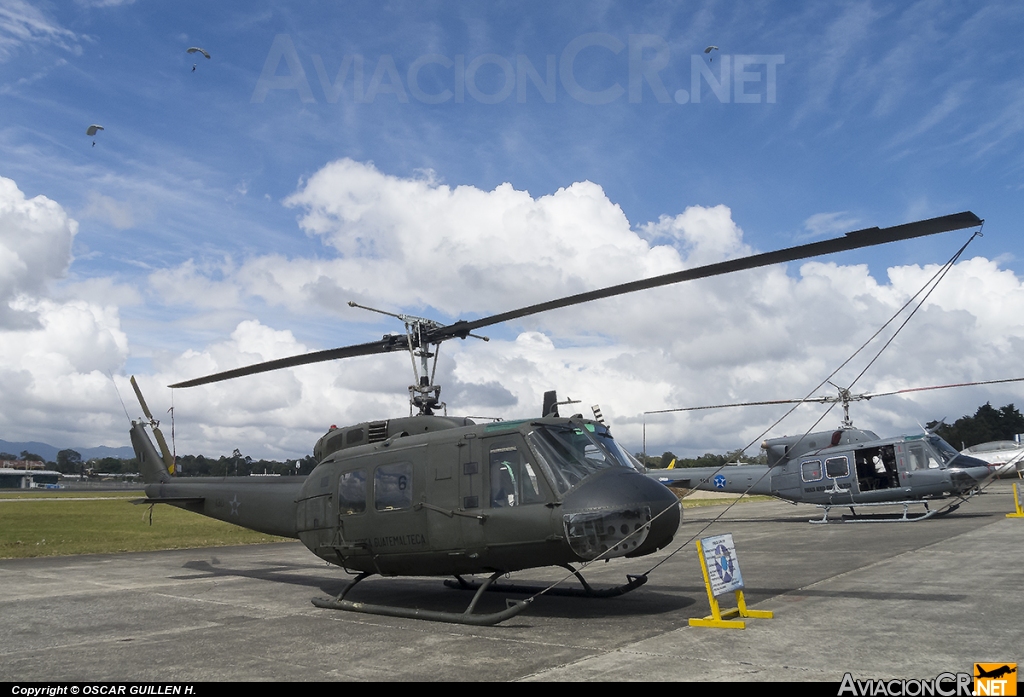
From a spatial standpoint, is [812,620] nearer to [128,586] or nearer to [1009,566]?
[1009,566]

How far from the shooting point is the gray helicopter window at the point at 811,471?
79.3 feet

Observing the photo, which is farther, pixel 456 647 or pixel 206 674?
pixel 456 647

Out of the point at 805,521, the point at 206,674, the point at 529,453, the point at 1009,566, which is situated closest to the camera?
the point at 206,674

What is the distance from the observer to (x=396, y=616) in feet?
31.0

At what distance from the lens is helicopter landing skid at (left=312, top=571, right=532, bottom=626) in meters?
8.38

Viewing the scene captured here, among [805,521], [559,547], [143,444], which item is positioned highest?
[143,444]

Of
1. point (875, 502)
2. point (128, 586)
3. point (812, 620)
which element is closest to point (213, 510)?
point (128, 586)

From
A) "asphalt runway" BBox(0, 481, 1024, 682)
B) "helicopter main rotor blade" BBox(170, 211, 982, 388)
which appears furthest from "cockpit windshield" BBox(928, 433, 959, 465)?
"helicopter main rotor blade" BBox(170, 211, 982, 388)

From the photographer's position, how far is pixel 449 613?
30.1ft

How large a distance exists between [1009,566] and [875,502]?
437 inches

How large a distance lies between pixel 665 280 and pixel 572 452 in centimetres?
253

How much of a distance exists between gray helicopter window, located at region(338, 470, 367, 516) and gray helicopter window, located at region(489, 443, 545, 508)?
7.77ft

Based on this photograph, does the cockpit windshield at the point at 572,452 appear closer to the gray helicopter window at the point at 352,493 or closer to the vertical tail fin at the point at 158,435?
the gray helicopter window at the point at 352,493

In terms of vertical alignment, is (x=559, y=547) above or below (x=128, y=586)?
above
